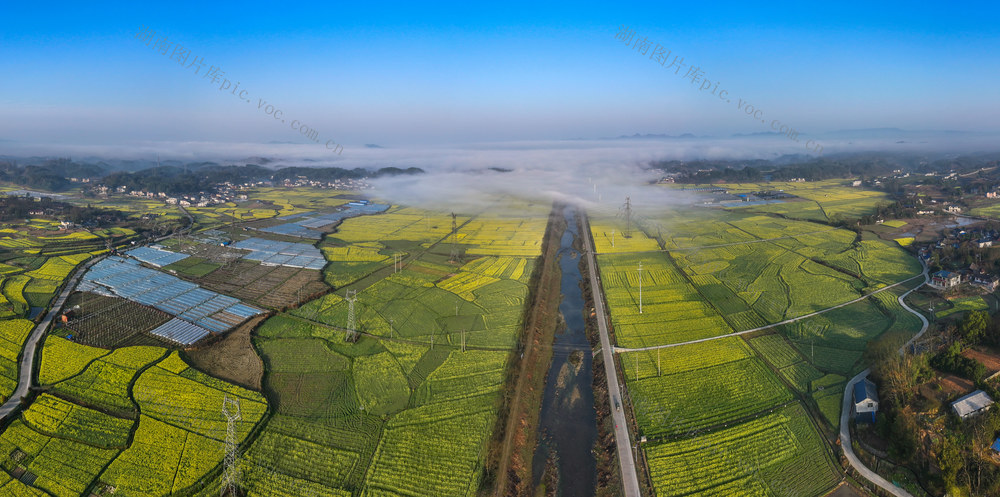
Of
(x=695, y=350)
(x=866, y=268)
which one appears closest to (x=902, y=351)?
(x=695, y=350)

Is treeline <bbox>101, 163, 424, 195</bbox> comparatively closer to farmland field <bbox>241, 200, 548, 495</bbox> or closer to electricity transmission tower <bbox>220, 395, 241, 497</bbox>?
farmland field <bbox>241, 200, 548, 495</bbox>

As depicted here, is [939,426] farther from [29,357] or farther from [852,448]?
[29,357]

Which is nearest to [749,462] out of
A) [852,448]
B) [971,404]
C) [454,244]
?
[852,448]

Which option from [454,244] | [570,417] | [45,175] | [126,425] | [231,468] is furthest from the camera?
[45,175]

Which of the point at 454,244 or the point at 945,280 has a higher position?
the point at 945,280

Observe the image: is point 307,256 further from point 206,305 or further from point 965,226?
point 965,226

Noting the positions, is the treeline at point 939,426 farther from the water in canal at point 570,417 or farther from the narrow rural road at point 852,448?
the water in canal at point 570,417

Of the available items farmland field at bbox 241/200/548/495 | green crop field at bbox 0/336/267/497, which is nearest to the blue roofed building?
farmland field at bbox 241/200/548/495
